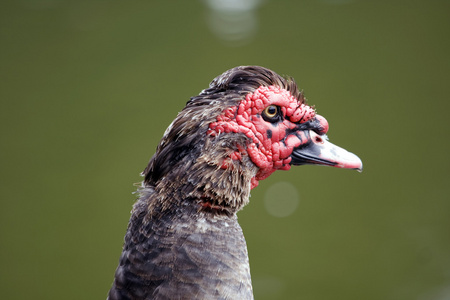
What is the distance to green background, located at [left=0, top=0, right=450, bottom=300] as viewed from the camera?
4.71 meters

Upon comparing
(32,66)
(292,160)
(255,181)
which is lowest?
(255,181)

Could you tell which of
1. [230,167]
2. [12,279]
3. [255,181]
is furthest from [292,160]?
[12,279]

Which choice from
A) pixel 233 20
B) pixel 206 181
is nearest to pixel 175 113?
pixel 233 20

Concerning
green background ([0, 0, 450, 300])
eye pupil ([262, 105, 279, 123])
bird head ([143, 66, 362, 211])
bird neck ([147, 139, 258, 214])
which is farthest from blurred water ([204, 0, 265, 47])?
bird neck ([147, 139, 258, 214])

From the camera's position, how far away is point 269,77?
187cm

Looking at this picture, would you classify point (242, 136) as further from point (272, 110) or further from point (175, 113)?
point (175, 113)

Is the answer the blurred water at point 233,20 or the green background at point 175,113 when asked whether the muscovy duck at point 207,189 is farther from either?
the blurred water at point 233,20

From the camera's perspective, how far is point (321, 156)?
1925 mm

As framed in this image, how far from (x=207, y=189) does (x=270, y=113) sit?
43 cm

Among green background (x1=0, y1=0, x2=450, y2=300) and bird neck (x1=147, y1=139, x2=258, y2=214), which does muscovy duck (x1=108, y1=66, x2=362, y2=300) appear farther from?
green background (x1=0, y1=0, x2=450, y2=300)

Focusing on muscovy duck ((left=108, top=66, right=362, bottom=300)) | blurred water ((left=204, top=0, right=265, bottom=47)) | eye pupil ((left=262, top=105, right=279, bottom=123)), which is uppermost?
blurred water ((left=204, top=0, right=265, bottom=47))

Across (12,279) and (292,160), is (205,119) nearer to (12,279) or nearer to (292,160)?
(292,160)

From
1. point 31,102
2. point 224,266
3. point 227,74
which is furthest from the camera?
point 31,102

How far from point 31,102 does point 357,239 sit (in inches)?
152
